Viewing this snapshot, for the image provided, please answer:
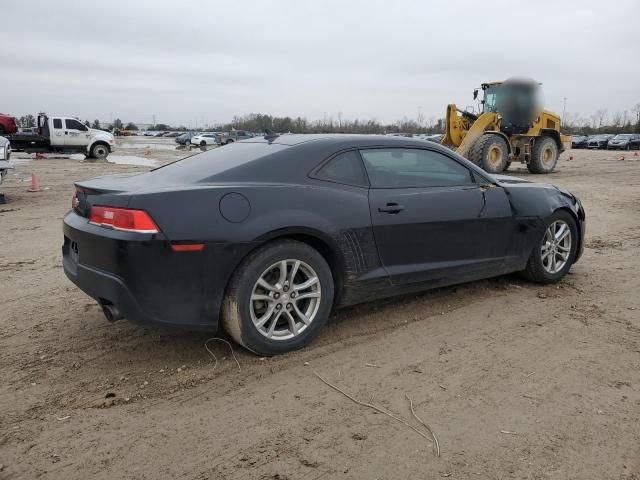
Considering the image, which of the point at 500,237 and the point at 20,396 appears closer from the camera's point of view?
the point at 20,396

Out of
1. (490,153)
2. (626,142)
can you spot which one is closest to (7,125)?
(490,153)

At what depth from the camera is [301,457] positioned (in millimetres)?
2455

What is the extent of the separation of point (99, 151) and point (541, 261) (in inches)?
977

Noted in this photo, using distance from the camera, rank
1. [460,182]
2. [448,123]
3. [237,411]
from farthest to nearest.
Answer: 1. [448,123]
2. [460,182]
3. [237,411]

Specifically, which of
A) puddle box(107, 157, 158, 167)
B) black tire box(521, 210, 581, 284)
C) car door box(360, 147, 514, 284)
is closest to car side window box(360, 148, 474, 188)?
car door box(360, 147, 514, 284)

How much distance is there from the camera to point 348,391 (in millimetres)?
3053

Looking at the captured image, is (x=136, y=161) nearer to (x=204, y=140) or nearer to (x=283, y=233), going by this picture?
(x=283, y=233)

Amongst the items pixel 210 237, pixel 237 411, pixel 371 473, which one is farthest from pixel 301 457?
pixel 210 237

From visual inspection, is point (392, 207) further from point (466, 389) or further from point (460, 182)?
point (466, 389)

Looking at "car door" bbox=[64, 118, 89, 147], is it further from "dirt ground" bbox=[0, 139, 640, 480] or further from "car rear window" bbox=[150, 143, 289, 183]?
"car rear window" bbox=[150, 143, 289, 183]

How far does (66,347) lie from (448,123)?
16.0m

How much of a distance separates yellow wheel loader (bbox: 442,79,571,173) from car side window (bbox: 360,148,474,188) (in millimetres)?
12437

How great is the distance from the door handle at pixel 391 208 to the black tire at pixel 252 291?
2.02 feet

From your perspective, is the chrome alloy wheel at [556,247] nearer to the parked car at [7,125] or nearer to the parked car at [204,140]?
the parked car at [7,125]
